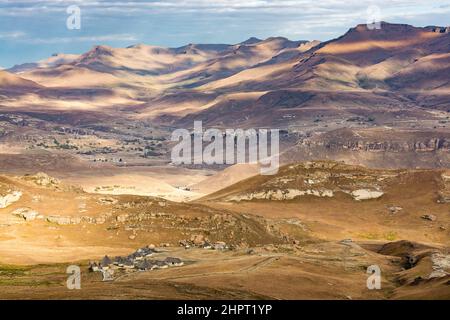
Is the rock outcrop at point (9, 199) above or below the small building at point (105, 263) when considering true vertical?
above

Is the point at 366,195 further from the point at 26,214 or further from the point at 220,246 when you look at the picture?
the point at 26,214

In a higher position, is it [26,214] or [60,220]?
[26,214]

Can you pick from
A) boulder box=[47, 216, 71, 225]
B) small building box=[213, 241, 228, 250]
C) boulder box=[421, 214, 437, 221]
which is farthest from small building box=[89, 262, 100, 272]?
boulder box=[421, 214, 437, 221]

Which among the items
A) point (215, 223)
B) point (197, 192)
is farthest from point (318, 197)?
point (197, 192)

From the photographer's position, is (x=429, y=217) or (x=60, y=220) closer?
(x=60, y=220)

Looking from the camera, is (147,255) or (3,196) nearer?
(147,255)

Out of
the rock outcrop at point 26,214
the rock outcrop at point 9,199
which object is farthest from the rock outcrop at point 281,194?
the rock outcrop at point 26,214

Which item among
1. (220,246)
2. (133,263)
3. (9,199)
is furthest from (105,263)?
(9,199)

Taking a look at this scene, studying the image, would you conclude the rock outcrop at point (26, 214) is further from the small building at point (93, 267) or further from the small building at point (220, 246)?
the small building at point (220, 246)
